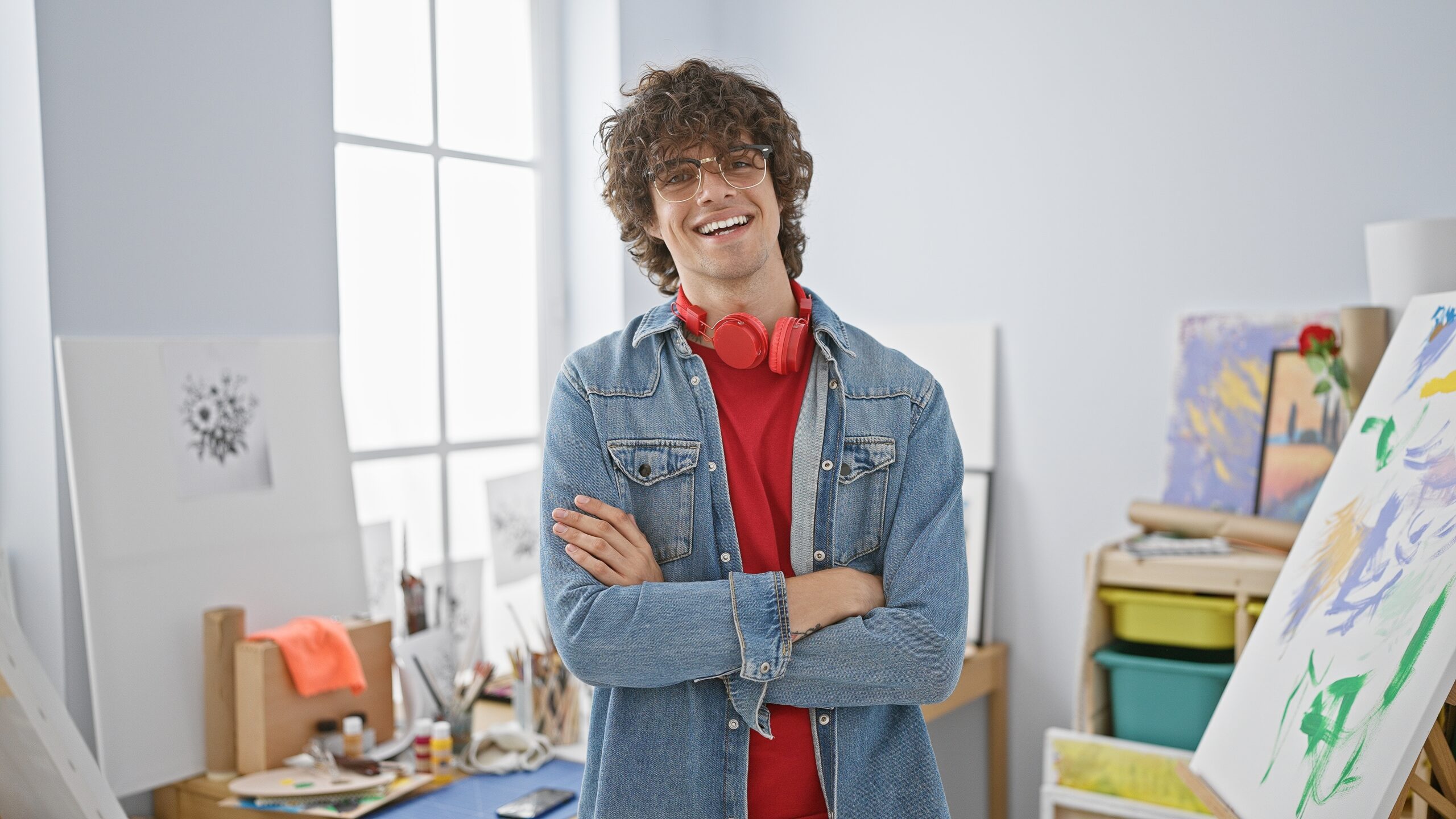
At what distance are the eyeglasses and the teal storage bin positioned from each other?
1.46 metres

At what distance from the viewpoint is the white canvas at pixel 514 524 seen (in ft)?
9.04

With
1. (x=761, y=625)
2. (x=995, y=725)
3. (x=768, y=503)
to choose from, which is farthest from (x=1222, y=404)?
(x=761, y=625)

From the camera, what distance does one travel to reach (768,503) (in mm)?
1402

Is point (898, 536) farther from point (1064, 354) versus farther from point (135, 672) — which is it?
point (1064, 354)

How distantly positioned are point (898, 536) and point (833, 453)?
0.13 m

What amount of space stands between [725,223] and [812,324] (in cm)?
18

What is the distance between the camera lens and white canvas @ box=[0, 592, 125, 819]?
1197 mm

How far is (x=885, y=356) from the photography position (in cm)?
148

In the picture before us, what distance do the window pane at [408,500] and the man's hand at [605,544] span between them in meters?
1.23

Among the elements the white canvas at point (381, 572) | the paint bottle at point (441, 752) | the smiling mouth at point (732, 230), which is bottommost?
the paint bottle at point (441, 752)

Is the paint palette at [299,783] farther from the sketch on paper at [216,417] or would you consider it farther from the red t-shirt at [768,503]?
the red t-shirt at [768,503]

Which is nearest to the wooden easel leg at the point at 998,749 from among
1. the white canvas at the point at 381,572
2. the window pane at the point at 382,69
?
the white canvas at the point at 381,572

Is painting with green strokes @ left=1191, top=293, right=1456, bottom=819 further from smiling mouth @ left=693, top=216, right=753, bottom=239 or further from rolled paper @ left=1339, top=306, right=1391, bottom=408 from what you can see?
smiling mouth @ left=693, top=216, right=753, bottom=239

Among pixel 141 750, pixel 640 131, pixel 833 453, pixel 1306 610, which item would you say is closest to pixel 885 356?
pixel 833 453
